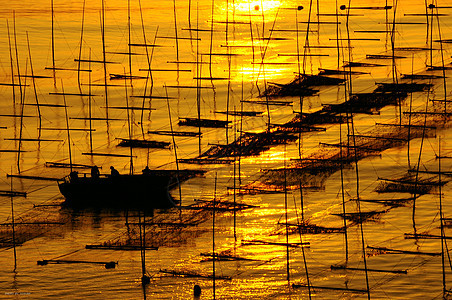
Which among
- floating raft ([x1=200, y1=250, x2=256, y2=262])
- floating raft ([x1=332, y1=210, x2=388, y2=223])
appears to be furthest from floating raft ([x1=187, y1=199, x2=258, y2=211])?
floating raft ([x1=332, y1=210, x2=388, y2=223])

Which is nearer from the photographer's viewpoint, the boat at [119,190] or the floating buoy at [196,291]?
the floating buoy at [196,291]

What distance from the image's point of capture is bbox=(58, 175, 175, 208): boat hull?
60.6 meters

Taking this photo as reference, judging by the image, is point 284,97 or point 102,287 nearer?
point 102,287

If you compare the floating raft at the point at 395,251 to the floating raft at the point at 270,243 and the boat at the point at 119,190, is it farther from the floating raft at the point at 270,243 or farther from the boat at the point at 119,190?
the boat at the point at 119,190

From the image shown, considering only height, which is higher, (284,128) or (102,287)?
(284,128)

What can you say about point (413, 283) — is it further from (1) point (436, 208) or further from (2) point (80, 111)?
(2) point (80, 111)

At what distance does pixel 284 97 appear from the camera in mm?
73250

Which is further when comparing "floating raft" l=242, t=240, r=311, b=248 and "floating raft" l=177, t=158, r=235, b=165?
"floating raft" l=177, t=158, r=235, b=165

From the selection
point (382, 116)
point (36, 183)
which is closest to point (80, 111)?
point (36, 183)

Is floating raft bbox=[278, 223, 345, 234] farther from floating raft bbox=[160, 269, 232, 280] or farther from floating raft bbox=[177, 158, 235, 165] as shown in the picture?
floating raft bbox=[177, 158, 235, 165]

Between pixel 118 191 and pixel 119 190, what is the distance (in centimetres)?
12

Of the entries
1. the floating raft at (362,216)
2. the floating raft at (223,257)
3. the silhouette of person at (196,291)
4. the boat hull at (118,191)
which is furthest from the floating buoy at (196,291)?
the boat hull at (118,191)

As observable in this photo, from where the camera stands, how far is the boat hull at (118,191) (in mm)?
60594

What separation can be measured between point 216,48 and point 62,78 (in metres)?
11.7
